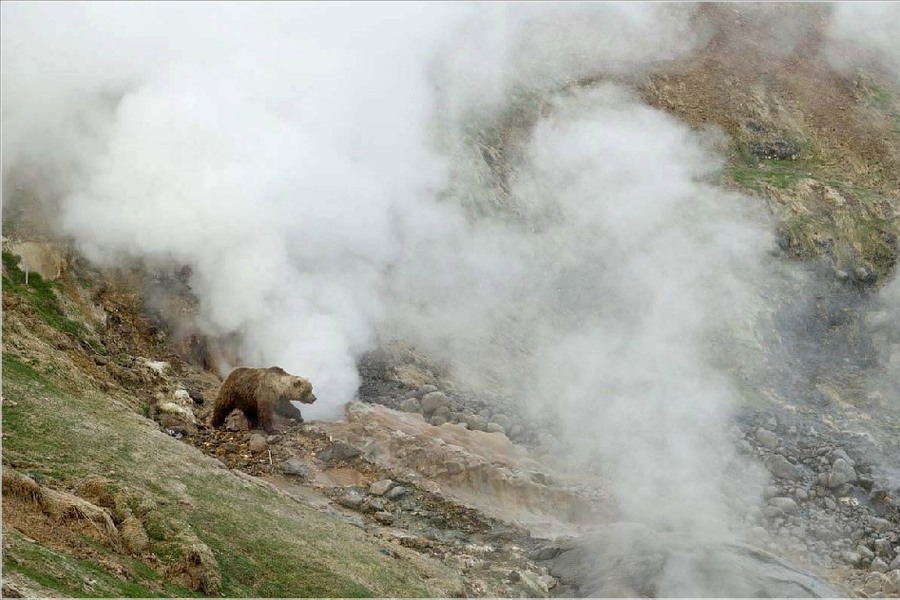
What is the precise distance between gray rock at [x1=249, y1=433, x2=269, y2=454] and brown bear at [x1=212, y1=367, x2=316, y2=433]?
39 centimetres

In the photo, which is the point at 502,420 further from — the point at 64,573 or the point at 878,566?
the point at 64,573

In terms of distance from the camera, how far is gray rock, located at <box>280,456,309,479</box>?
11.3 metres

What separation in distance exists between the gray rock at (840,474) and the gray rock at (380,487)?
665 centimetres

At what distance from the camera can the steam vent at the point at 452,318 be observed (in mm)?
9266

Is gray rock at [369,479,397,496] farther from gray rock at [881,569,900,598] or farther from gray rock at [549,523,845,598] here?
gray rock at [881,569,900,598]

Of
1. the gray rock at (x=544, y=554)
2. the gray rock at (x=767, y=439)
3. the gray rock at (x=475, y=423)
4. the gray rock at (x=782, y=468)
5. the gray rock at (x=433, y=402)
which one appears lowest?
the gray rock at (x=544, y=554)

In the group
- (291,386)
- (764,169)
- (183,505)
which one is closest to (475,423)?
(291,386)

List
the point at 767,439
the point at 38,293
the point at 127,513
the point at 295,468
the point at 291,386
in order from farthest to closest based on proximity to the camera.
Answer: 1. the point at 767,439
2. the point at 291,386
3. the point at 38,293
4. the point at 295,468
5. the point at 127,513

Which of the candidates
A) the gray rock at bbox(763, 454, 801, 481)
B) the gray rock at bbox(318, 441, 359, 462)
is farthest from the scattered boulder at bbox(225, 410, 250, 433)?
the gray rock at bbox(763, 454, 801, 481)

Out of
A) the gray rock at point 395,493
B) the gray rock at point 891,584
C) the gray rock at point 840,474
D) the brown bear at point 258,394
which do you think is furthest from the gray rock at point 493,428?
the gray rock at point 891,584

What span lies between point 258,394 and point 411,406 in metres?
2.55

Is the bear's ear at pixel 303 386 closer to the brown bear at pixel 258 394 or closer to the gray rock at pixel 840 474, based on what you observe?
the brown bear at pixel 258 394

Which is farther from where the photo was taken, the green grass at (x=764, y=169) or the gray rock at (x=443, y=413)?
the green grass at (x=764, y=169)

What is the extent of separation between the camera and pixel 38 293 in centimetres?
1200
